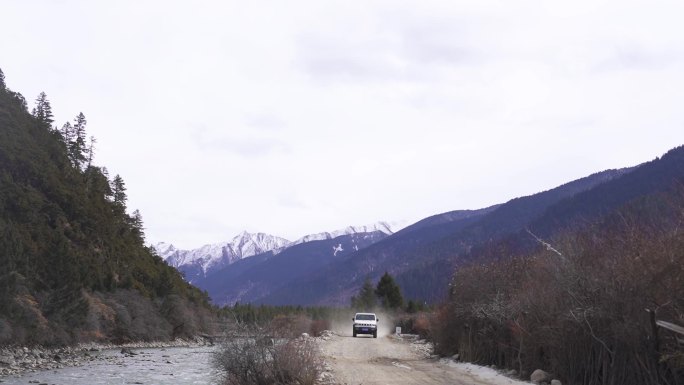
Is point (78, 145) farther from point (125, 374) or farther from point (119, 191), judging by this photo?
point (125, 374)

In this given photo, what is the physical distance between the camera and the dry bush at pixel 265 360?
59.2 feet

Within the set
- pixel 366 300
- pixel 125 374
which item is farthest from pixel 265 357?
pixel 366 300

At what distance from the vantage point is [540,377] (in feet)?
60.7

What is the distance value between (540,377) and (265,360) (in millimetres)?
8093

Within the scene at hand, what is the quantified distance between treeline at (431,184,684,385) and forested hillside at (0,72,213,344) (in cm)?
3822

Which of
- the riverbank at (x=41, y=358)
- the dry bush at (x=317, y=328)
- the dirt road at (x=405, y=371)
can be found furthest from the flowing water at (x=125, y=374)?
the dry bush at (x=317, y=328)

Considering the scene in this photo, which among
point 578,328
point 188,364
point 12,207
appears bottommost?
point 188,364

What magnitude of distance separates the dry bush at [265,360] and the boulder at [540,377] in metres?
6.50

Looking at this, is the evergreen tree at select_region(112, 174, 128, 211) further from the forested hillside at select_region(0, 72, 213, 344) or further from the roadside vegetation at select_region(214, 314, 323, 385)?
the roadside vegetation at select_region(214, 314, 323, 385)

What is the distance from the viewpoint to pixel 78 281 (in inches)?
2574

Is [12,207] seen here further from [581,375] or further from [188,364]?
[581,375]

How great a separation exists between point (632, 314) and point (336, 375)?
439 inches

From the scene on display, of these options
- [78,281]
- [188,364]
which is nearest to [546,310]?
[188,364]

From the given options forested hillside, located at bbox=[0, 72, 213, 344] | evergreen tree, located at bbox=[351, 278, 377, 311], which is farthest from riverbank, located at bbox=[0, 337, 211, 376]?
evergreen tree, located at bbox=[351, 278, 377, 311]
